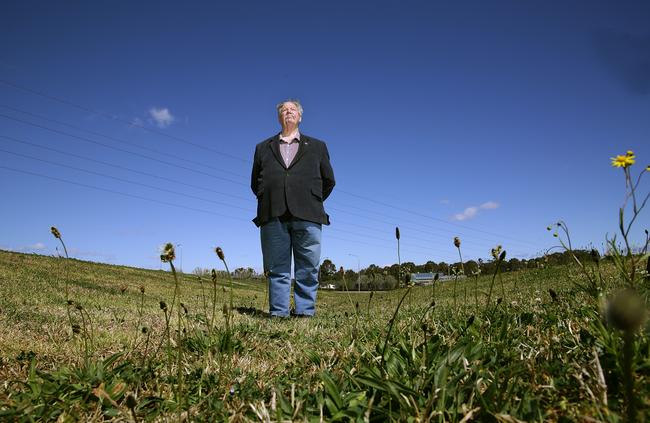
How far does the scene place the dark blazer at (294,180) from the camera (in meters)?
7.02

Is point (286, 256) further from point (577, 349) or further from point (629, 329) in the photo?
point (629, 329)

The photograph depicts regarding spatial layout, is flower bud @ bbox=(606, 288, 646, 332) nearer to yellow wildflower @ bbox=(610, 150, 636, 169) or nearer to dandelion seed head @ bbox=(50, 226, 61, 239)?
yellow wildflower @ bbox=(610, 150, 636, 169)

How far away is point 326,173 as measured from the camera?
757 cm

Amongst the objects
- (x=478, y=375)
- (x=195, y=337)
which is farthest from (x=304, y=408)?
(x=195, y=337)

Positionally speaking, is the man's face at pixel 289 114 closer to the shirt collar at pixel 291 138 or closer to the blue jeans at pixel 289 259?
the shirt collar at pixel 291 138

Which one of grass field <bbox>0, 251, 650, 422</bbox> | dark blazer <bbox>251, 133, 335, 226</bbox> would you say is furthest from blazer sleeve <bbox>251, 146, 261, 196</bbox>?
grass field <bbox>0, 251, 650, 422</bbox>

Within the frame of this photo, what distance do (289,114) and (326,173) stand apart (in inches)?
45.5

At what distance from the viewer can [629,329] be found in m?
0.82

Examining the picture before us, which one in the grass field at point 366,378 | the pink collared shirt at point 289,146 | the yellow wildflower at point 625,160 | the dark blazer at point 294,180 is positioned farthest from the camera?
the pink collared shirt at point 289,146

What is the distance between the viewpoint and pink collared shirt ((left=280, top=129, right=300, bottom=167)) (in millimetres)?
7391

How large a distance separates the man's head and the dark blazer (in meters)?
0.28

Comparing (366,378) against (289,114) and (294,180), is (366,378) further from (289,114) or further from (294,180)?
(289,114)

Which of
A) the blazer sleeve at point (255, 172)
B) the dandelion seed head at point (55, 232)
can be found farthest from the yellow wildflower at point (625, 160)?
the blazer sleeve at point (255, 172)

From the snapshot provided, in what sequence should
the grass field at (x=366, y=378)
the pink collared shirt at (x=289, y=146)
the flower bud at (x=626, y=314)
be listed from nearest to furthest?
the flower bud at (x=626, y=314)
the grass field at (x=366, y=378)
the pink collared shirt at (x=289, y=146)
